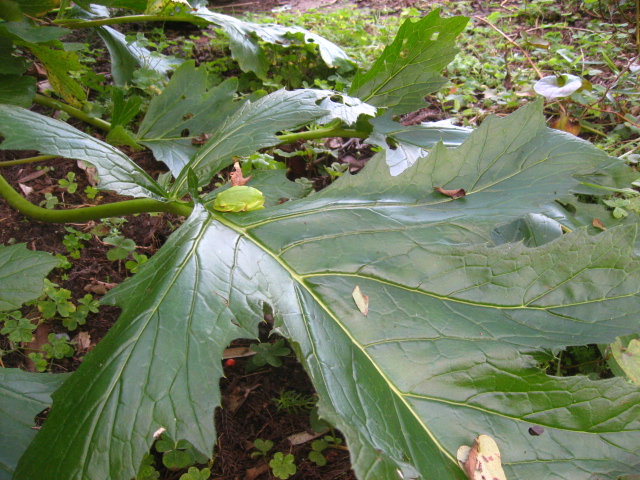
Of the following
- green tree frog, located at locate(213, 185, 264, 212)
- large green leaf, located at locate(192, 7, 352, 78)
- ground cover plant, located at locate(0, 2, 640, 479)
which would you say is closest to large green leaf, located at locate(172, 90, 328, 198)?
ground cover plant, located at locate(0, 2, 640, 479)

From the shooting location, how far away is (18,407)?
1251 mm

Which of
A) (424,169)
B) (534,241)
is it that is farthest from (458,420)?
(534,241)

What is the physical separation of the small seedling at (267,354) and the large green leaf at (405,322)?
1.59 feet

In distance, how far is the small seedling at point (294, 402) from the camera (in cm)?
153

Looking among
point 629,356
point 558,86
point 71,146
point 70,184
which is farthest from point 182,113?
point 629,356

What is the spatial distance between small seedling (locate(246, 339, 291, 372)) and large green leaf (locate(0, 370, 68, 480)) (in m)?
0.58

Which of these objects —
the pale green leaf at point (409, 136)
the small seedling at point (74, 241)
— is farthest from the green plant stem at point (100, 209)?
the pale green leaf at point (409, 136)

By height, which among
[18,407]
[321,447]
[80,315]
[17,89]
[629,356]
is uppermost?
[17,89]

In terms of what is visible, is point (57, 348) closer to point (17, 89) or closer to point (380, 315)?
point (17, 89)

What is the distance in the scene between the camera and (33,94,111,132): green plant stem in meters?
2.30

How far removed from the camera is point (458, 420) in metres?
0.96

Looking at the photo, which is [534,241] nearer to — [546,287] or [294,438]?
[546,287]

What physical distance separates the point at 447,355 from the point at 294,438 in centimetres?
69

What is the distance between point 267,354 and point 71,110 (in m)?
1.70
